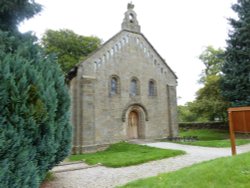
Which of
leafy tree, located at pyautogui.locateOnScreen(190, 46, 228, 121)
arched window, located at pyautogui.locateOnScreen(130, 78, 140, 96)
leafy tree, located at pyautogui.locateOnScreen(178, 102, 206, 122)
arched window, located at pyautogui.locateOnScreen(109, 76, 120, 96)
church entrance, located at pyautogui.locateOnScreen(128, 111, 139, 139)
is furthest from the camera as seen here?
leafy tree, located at pyautogui.locateOnScreen(178, 102, 206, 122)

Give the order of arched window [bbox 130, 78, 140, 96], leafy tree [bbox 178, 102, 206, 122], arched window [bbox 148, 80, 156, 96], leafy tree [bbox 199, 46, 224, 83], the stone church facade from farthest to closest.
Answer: leafy tree [bbox 178, 102, 206, 122] < leafy tree [bbox 199, 46, 224, 83] < arched window [bbox 148, 80, 156, 96] < arched window [bbox 130, 78, 140, 96] < the stone church facade

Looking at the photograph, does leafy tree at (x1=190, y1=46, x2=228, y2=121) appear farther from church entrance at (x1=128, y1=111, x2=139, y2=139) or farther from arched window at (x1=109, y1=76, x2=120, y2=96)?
arched window at (x1=109, y1=76, x2=120, y2=96)

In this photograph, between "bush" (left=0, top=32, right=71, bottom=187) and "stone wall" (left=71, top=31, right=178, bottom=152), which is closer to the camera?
"bush" (left=0, top=32, right=71, bottom=187)

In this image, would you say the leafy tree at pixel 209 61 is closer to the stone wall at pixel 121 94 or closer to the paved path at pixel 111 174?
the stone wall at pixel 121 94

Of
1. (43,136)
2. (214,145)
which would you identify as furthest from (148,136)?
(43,136)

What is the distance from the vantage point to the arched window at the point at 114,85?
17.6m

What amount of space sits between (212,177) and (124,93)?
12.5 meters

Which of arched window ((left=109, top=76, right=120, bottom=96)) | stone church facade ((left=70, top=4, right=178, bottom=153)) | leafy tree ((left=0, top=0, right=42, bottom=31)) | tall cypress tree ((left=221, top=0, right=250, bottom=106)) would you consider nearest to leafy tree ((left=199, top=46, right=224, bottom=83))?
tall cypress tree ((left=221, top=0, right=250, bottom=106))

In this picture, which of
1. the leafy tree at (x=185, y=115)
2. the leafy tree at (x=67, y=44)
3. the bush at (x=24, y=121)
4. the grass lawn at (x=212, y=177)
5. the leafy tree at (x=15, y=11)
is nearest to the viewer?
the bush at (x=24, y=121)

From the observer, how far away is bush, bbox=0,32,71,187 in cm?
438

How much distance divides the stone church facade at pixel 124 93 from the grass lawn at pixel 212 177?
32.3ft

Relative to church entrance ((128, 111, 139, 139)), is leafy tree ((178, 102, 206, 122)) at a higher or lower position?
higher

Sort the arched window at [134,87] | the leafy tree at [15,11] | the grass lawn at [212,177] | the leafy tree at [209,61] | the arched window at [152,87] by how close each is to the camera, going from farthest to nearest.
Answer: the leafy tree at [209,61] < the arched window at [152,87] < the arched window at [134,87] < the leafy tree at [15,11] < the grass lawn at [212,177]

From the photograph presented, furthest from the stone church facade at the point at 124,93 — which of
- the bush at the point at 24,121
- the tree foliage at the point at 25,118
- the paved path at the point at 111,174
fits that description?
the bush at the point at 24,121
